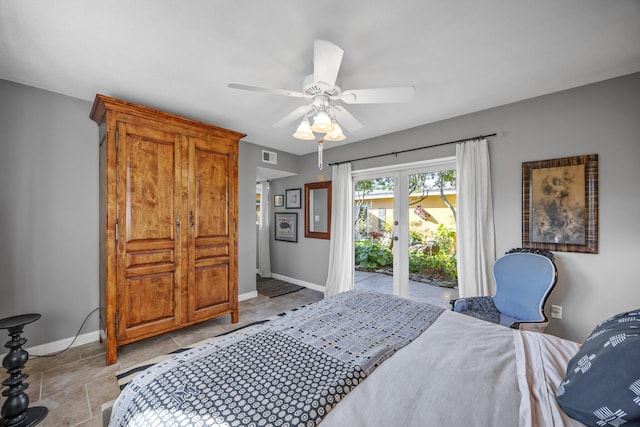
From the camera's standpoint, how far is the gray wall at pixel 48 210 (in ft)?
7.61

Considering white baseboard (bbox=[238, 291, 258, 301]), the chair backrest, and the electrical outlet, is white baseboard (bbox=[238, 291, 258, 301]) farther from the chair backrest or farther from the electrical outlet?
the electrical outlet

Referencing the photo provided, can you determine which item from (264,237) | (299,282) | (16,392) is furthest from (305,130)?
(264,237)

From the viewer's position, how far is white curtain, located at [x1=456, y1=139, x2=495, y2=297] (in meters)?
2.85

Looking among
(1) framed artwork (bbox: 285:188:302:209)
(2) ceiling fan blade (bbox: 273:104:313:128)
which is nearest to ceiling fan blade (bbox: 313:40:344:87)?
(2) ceiling fan blade (bbox: 273:104:313:128)

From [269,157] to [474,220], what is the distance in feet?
10.8

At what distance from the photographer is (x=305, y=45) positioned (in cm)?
184

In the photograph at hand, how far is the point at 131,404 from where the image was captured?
39.1 inches

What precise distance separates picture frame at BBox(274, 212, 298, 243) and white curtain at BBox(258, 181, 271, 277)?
0.28m

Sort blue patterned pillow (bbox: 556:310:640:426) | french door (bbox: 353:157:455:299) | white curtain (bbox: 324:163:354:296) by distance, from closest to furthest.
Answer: blue patterned pillow (bbox: 556:310:640:426), french door (bbox: 353:157:455:299), white curtain (bbox: 324:163:354:296)

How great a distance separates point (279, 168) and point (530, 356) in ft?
13.7

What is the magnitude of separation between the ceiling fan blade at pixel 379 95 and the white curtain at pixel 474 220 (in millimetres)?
1524

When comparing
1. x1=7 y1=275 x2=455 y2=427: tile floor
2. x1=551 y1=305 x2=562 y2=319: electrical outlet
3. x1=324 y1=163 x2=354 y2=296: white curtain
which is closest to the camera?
x1=7 y1=275 x2=455 y2=427: tile floor

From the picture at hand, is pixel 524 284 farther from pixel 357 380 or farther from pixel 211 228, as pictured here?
pixel 211 228

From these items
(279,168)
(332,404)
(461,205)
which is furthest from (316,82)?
(279,168)
